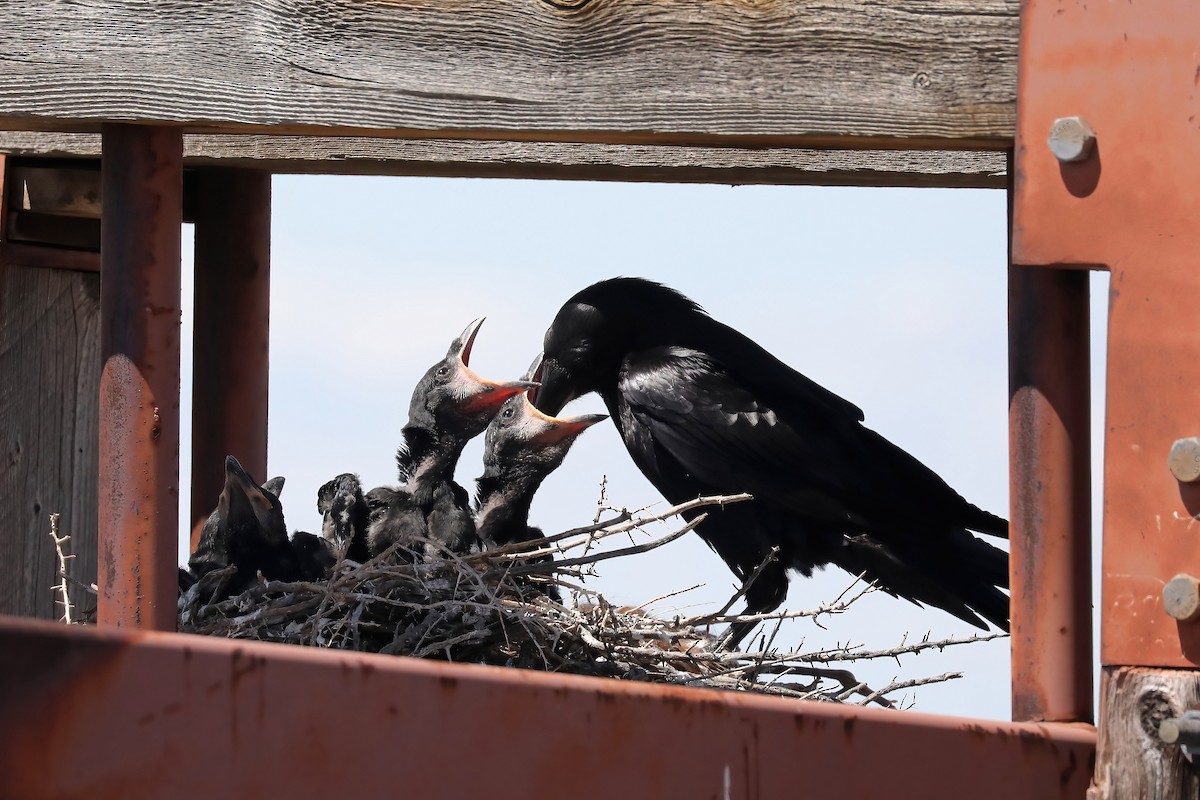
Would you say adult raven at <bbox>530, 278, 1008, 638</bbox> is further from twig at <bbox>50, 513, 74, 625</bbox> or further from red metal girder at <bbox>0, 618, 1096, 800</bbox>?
red metal girder at <bbox>0, 618, 1096, 800</bbox>

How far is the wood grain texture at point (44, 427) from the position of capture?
425 centimetres

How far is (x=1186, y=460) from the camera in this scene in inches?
86.7

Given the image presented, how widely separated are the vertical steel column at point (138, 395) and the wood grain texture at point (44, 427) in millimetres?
1625

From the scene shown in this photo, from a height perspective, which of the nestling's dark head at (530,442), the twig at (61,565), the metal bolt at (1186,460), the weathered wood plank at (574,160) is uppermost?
the weathered wood plank at (574,160)

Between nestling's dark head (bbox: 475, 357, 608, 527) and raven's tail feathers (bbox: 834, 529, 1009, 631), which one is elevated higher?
nestling's dark head (bbox: 475, 357, 608, 527)

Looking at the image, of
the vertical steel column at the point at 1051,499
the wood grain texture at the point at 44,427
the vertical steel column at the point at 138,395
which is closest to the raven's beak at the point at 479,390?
the wood grain texture at the point at 44,427

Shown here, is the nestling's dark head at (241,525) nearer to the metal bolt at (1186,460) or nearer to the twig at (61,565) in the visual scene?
the twig at (61,565)

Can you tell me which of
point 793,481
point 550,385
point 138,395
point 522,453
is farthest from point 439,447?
point 138,395

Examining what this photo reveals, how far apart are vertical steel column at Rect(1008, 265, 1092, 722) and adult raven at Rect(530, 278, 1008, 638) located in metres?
2.38

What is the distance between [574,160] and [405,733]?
2571mm

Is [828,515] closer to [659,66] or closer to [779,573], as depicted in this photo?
[779,573]

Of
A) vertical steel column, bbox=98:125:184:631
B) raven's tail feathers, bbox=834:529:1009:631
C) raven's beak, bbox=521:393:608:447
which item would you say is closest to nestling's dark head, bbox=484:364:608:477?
raven's beak, bbox=521:393:608:447

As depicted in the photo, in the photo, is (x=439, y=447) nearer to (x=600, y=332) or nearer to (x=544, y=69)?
(x=600, y=332)

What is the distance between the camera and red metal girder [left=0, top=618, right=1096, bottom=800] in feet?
5.12
